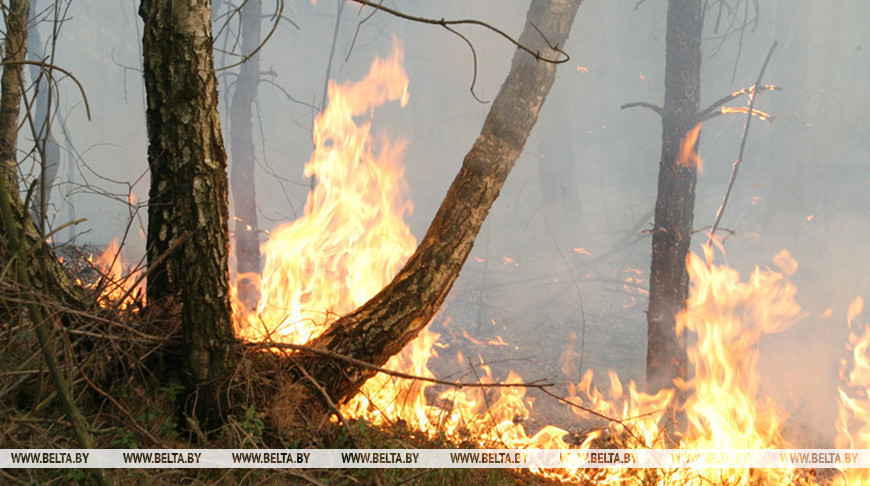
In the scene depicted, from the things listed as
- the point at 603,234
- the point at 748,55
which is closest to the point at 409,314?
the point at 603,234

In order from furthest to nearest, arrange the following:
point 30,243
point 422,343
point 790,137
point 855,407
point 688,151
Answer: point 790,137, point 855,407, point 688,151, point 422,343, point 30,243

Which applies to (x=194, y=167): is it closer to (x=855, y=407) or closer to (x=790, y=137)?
(x=855, y=407)

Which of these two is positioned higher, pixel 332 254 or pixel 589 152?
pixel 589 152

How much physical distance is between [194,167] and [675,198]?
215 inches

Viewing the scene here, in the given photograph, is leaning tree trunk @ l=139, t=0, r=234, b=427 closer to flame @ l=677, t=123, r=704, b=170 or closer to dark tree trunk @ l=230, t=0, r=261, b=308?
flame @ l=677, t=123, r=704, b=170

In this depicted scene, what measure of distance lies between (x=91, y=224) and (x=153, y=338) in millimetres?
22967

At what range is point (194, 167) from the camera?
2.69 metres

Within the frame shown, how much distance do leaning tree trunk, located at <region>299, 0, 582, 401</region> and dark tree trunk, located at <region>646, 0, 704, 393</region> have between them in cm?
290

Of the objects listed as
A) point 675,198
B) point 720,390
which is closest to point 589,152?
point 675,198

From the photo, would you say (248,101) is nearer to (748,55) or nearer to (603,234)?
(603,234)

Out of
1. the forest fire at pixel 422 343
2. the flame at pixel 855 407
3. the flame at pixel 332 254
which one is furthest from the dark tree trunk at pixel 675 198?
the flame at pixel 332 254

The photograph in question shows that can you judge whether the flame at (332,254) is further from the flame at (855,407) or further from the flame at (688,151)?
the flame at (855,407)

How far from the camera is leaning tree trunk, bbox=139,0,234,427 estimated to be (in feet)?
8.63

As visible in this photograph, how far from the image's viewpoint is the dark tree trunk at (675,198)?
6.28 metres
